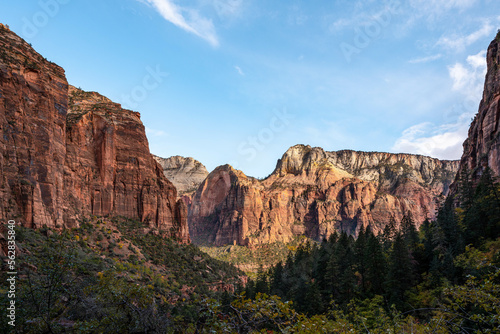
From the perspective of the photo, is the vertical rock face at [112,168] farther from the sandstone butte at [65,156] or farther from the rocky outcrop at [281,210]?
the rocky outcrop at [281,210]

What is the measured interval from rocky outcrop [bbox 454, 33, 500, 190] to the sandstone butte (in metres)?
73.8

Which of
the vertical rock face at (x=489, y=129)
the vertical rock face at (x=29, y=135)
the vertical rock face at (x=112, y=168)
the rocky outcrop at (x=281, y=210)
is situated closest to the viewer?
the vertical rock face at (x=29, y=135)

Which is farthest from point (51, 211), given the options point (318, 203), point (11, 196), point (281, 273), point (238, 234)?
point (318, 203)

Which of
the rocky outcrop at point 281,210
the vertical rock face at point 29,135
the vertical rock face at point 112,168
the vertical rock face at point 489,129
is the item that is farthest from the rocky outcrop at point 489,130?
the rocky outcrop at point 281,210

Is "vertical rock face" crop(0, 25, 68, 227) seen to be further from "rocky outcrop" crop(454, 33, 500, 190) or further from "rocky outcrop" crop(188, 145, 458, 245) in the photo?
Answer: "rocky outcrop" crop(188, 145, 458, 245)

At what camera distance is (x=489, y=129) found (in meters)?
65.0

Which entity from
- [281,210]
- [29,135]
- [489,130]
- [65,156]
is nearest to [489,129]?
[489,130]

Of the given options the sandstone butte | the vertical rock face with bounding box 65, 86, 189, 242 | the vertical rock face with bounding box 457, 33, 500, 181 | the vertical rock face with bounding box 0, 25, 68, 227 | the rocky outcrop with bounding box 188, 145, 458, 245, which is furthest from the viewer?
the rocky outcrop with bounding box 188, 145, 458, 245

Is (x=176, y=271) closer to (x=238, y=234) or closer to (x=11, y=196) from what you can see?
(x=11, y=196)

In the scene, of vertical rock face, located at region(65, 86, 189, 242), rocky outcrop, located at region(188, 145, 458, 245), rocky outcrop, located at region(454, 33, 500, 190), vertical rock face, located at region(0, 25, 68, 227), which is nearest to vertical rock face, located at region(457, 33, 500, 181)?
rocky outcrop, located at region(454, 33, 500, 190)

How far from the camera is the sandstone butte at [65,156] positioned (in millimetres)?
38094

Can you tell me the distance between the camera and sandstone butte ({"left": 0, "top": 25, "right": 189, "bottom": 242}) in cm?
3809

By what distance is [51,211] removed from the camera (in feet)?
139

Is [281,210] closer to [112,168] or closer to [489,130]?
[489,130]
